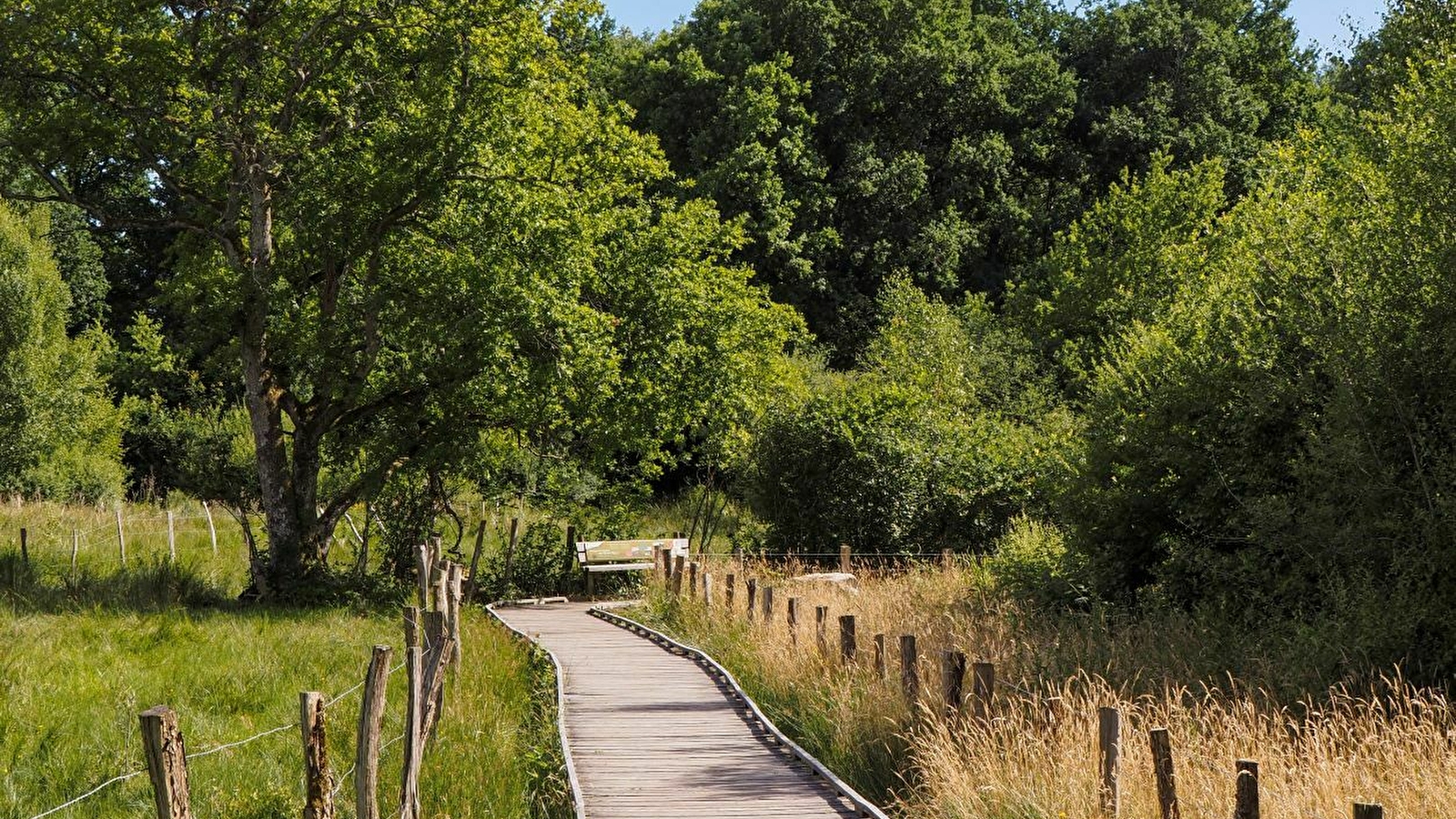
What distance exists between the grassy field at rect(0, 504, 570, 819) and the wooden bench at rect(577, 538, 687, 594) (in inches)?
189

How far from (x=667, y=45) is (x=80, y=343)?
20439 millimetres

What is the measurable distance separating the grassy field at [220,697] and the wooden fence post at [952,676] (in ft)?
9.07

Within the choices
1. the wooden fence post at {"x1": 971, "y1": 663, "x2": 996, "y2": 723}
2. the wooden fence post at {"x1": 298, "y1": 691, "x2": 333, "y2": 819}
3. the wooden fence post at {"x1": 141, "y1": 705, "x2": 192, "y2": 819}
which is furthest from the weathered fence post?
the wooden fence post at {"x1": 141, "y1": 705, "x2": 192, "y2": 819}

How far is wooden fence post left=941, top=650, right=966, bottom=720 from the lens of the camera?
955 centimetres

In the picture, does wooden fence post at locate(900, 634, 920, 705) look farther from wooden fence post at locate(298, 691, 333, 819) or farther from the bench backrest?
the bench backrest

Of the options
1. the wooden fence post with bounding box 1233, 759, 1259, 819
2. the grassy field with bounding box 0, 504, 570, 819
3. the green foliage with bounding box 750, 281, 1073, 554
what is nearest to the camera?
the wooden fence post with bounding box 1233, 759, 1259, 819

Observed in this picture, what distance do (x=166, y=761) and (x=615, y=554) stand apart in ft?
68.0

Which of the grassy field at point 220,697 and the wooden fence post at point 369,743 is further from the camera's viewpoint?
the grassy field at point 220,697

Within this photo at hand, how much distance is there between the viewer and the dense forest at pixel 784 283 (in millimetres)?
13727

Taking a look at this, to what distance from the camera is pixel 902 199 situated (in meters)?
45.1

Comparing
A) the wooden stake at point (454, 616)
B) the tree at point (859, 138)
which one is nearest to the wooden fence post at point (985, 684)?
the wooden stake at point (454, 616)

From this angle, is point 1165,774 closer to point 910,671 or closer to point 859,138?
point 910,671

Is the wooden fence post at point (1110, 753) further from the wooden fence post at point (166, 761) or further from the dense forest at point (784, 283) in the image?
the dense forest at point (784, 283)

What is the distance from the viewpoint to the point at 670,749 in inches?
423
